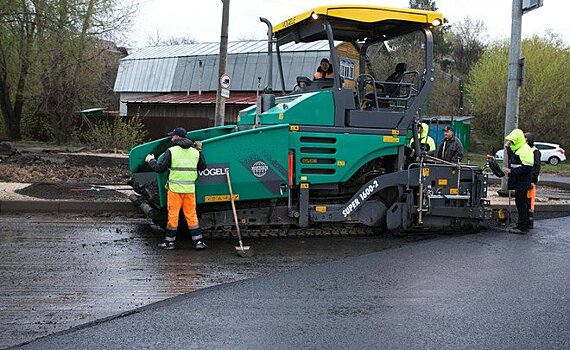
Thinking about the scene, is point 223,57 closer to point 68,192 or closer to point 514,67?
point 68,192

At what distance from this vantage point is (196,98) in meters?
35.8

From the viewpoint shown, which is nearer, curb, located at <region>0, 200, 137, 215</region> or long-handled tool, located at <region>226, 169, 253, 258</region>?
long-handled tool, located at <region>226, 169, 253, 258</region>

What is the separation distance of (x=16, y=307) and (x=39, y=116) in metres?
27.7

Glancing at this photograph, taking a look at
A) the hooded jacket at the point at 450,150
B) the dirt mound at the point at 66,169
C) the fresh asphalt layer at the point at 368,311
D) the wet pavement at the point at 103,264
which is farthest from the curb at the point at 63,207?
the hooded jacket at the point at 450,150

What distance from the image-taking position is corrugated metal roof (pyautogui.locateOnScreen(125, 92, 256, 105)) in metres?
33.0

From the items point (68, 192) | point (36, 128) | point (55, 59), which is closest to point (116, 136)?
point (55, 59)

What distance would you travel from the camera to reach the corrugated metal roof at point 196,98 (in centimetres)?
3300

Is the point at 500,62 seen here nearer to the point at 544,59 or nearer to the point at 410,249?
the point at 544,59

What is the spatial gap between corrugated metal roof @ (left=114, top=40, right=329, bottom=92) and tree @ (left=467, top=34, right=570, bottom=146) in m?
14.3

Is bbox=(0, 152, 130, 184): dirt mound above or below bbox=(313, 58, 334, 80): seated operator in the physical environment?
below

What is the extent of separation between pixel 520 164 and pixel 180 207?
219 inches

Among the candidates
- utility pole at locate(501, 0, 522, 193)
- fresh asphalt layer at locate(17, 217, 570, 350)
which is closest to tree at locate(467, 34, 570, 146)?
utility pole at locate(501, 0, 522, 193)

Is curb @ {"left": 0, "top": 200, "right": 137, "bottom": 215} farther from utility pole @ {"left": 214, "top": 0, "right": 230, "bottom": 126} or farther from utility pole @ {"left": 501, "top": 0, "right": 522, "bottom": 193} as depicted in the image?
utility pole @ {"left": 501, "top": 0, "right": 522, "bottom": 193}

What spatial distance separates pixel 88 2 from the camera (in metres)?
25.3
